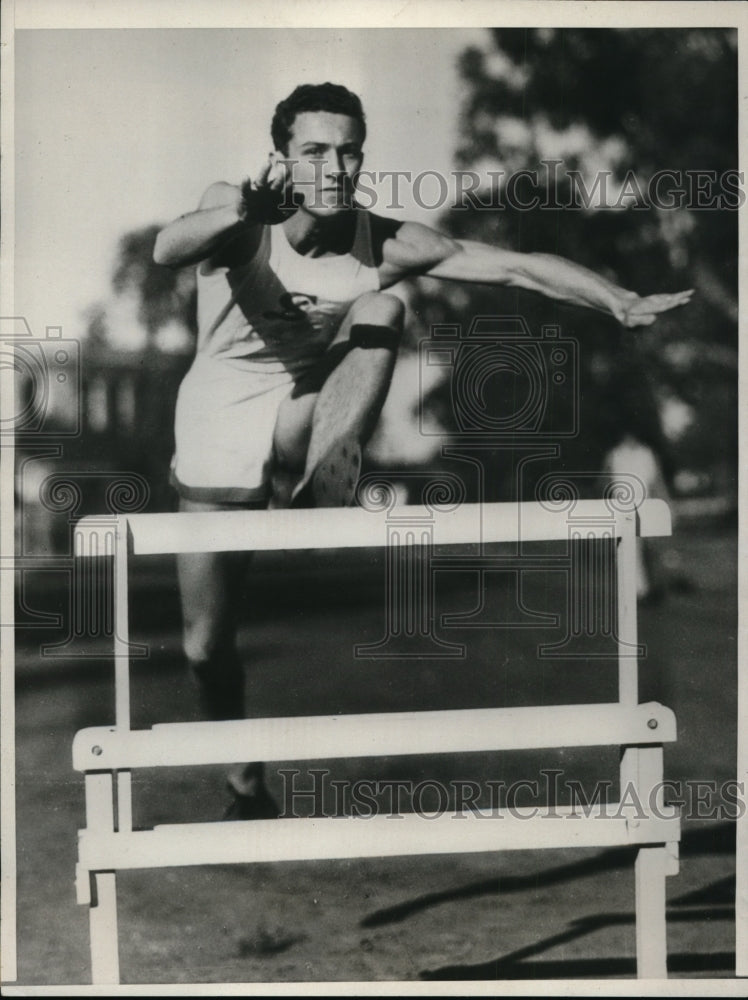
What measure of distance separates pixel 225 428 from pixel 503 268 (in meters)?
0.81

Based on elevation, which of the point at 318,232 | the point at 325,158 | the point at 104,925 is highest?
the point at 325,158

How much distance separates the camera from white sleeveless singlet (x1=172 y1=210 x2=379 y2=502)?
9.37ft

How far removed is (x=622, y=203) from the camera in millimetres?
2875

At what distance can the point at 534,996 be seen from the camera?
2898 millimetres

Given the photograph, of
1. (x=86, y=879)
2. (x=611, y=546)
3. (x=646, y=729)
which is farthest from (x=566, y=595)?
(x=86, y=879)

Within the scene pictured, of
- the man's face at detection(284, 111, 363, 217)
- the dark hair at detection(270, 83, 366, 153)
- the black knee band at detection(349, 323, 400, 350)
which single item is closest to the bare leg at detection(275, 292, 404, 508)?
the black knee band at detection(349, 323, 400, 350)

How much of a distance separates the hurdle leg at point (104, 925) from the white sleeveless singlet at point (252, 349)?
3.10ft

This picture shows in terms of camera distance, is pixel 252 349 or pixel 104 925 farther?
pixel 252 349

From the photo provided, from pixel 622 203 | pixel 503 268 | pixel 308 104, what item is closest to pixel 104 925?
pixel 503 268

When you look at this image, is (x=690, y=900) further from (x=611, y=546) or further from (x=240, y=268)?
(x=240, y=268)

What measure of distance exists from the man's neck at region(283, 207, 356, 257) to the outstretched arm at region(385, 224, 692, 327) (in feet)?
0.42

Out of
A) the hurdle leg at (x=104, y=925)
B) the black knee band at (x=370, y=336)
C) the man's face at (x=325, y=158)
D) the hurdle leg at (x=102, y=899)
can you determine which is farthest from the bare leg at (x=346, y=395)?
the hurdle leg at (x=104, y=925)

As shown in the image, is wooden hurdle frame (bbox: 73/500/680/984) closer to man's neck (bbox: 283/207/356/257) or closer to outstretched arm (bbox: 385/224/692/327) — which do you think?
→ outstretched arm (bbox: 385/224/692/327)

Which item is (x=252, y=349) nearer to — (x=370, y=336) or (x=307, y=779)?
(x=370, y=336)
